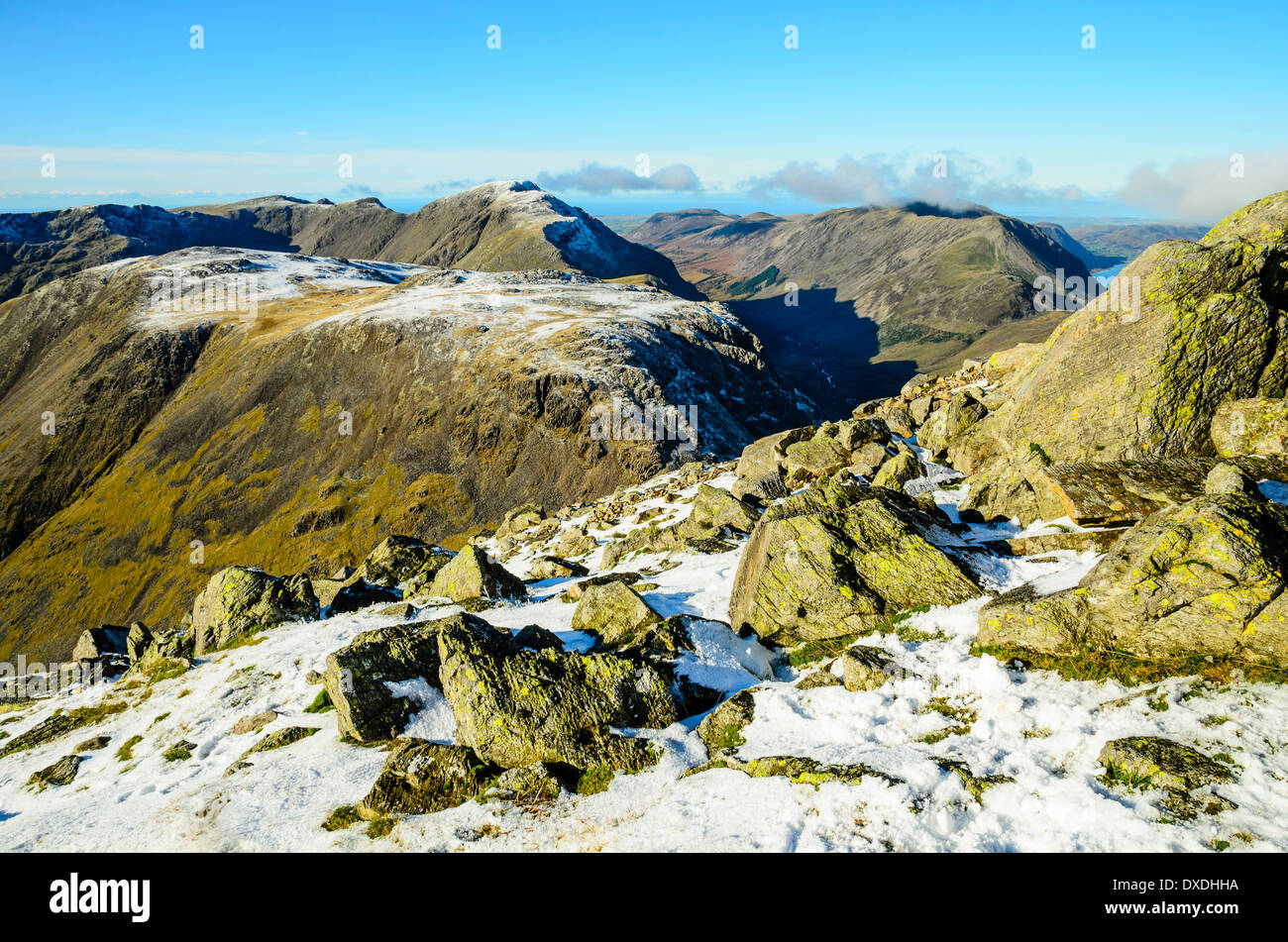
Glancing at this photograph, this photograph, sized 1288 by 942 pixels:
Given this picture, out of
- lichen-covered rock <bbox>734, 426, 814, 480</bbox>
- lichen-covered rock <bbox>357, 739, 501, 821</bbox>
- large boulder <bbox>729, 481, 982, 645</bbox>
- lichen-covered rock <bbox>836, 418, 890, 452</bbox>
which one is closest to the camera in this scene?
lichen-covered rock <bbox>357, 739, 501, 821</bbox>

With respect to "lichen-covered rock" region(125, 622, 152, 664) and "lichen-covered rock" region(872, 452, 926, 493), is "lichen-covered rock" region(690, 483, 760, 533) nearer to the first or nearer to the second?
"lichen-covered rock" region(872, 452, 926, 493)

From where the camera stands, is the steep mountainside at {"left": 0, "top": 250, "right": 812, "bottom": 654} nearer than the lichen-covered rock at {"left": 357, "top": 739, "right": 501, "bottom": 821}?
No

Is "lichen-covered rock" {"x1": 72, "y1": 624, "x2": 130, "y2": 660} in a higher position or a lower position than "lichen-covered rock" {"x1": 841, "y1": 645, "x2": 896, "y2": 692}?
lower

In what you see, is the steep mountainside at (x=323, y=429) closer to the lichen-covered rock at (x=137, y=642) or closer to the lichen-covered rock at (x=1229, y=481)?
the lichen-covered rock at (x=137, y=642)

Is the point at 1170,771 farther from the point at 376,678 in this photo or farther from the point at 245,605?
the point at 245,605

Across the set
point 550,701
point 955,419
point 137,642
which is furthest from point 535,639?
point 137,642

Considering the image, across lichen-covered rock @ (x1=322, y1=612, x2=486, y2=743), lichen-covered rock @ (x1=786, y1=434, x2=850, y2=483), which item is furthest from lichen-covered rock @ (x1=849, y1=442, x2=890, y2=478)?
lichen-covered rock @ (x1=322, y1=612, x2=486, y2=743)
